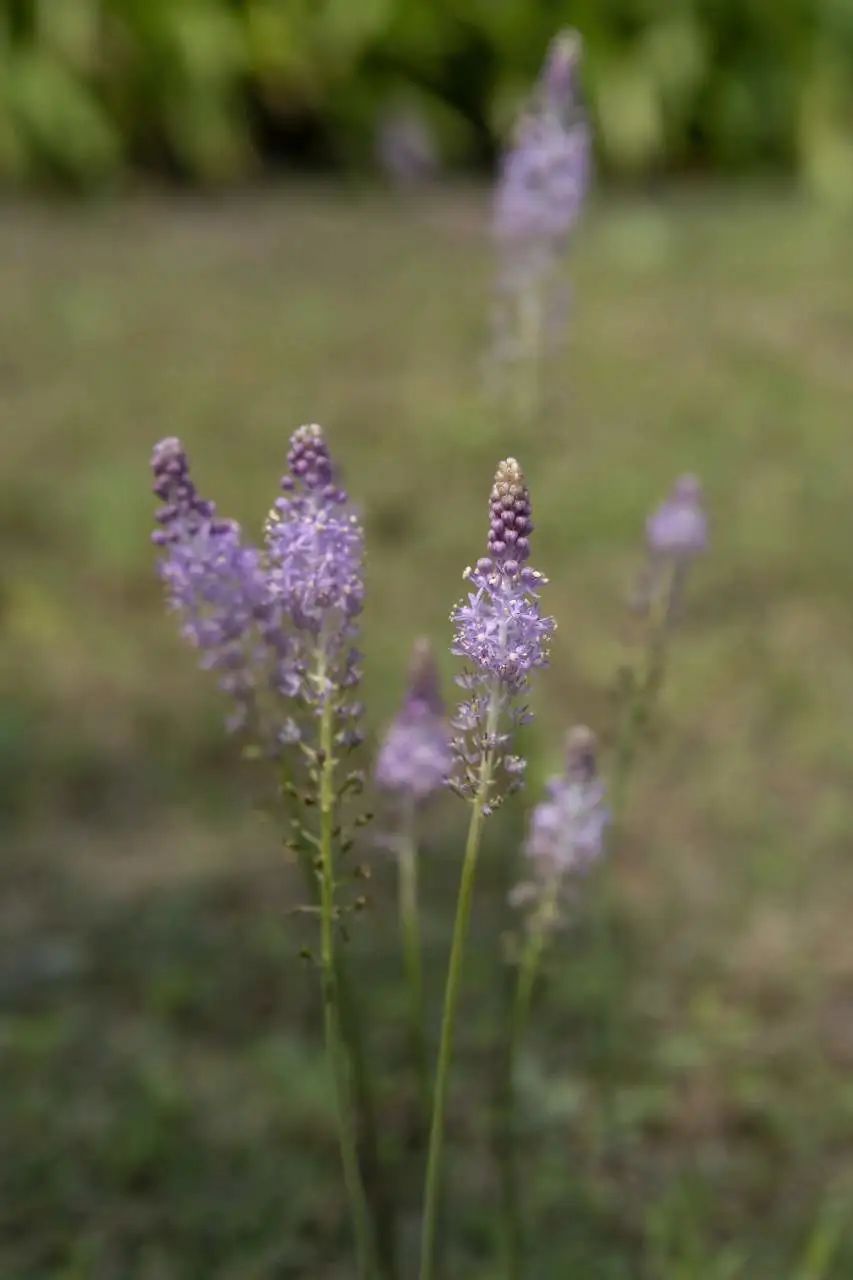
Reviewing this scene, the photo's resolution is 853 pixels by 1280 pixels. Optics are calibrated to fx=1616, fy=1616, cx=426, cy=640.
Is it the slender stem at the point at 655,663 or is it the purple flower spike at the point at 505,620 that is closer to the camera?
the purple flower spike at the point at 505,620

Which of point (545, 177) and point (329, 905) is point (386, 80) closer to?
point (545, 177)

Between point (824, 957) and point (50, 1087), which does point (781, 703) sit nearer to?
point (824, 957)

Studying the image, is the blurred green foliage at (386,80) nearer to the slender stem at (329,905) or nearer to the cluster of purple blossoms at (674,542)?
the cluster of purple blossoms at (674,542)

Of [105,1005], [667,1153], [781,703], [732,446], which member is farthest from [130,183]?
[667,1153]

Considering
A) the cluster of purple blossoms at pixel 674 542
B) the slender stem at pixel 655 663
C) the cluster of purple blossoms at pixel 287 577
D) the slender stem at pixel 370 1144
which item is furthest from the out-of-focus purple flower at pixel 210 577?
the cluster of purple blossoms at pixel 674 542

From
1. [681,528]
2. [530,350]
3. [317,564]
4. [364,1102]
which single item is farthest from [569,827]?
[530,350]

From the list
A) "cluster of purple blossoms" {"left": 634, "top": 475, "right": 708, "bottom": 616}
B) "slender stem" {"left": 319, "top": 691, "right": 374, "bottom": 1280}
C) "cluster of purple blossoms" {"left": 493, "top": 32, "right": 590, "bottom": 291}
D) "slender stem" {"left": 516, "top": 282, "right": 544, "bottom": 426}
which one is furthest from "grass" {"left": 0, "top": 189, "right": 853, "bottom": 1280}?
"slender stem" {"left": 319, "top": 691, "right": 374, "bottom": 1280}

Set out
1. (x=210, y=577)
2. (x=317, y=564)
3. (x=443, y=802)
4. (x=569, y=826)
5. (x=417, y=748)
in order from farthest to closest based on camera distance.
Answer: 1. (x=443, y=802)
2. (x=417, y=748)
3. (x=569, y=826)
4. (x=210, y=577)
5. (x=317, y=564)
